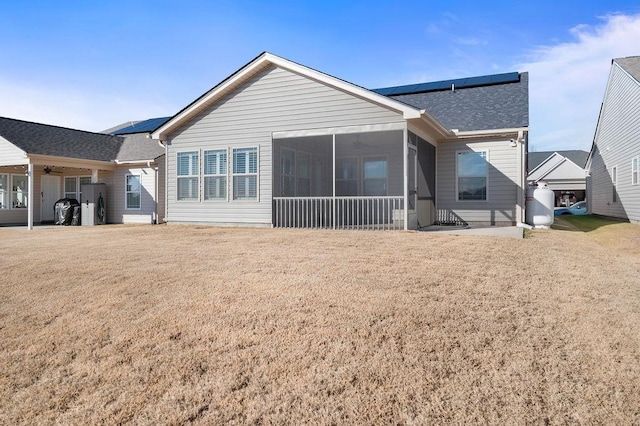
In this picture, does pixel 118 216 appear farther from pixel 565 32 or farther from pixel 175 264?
pixel 565 32

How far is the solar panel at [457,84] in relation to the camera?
15.8 meters

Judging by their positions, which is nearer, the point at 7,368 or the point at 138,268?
the point at 7,368

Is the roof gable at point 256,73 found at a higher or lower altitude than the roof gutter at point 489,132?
higher

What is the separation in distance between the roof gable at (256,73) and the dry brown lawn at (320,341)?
5.17 meters

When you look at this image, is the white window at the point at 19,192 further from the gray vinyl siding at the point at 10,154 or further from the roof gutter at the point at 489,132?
the roof gutter at the point at 489,132

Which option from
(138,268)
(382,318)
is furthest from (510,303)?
(138,268)

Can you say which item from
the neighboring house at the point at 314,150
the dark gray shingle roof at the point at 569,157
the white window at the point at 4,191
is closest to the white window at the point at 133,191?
the neighboring house at the point at 314,150

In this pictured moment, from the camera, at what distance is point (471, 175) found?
1316 cm

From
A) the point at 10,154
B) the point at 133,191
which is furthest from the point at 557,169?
the point at 10,154

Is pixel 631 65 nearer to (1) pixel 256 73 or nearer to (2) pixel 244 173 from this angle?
(1) pixel 256 73

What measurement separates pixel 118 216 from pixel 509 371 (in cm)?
1721

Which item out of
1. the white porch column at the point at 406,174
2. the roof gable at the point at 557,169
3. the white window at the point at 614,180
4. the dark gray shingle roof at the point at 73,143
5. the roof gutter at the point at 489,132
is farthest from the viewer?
the roof gable at the point at 557,169

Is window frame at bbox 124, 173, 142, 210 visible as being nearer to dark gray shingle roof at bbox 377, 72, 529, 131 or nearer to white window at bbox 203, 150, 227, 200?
white window at bbox 203, 150, 227, 200

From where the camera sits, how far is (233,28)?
39.1ft
